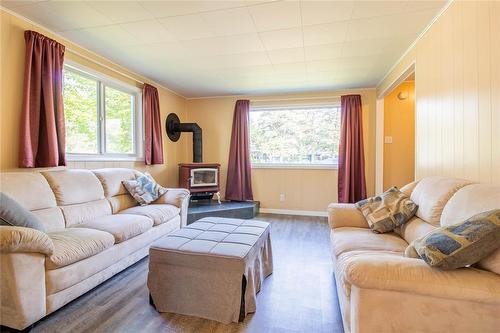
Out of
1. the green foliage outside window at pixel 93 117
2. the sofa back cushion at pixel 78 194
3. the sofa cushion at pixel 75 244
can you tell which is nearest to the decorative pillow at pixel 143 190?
the sofa back cushion at pixel 78 194

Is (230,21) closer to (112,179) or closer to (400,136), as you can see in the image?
(112,179)

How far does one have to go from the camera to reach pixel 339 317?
1725 mm

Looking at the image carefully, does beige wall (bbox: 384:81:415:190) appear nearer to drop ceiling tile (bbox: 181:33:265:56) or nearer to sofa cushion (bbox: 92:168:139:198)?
drop ceiling tile (bbox: 181:33:265:56)

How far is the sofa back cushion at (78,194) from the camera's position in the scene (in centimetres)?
239

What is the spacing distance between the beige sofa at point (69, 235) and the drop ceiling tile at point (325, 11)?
245 cm

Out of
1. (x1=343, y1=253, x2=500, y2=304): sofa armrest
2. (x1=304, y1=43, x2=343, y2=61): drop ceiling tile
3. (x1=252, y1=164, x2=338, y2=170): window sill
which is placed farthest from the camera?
(x1=252, y1=164, x2=338, y2=170): window sill

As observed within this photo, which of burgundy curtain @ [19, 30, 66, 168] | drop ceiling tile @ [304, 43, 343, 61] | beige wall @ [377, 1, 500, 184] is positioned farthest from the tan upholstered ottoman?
drop ceiling tile @ [304, 43, 343, 61]

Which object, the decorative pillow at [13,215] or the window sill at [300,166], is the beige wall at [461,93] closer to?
the window sill at [300,166]

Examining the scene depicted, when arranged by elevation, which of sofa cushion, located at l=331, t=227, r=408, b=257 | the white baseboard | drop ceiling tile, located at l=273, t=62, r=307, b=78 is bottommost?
the white baseboard

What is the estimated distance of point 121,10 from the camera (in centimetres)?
214

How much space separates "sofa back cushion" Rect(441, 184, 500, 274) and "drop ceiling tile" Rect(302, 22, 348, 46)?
171 centimetres

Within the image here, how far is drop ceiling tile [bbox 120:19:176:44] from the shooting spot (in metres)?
2.34

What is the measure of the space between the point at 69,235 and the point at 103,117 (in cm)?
185

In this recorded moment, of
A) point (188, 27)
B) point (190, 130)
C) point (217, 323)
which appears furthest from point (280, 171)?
point (217, 323)
